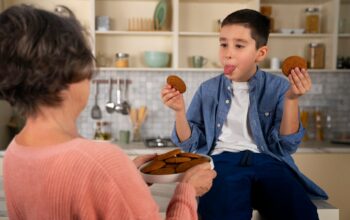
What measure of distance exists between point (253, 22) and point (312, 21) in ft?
6.25

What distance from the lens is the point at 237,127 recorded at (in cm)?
150

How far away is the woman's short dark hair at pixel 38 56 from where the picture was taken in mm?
663

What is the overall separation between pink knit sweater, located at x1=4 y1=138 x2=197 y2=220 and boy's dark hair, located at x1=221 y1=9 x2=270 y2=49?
0.89 m

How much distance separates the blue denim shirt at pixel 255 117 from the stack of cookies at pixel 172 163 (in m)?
0.36

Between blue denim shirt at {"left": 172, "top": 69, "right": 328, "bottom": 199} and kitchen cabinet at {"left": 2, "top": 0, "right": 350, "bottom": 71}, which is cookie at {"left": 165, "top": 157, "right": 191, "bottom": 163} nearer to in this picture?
blue denim shirt at {"left": 172, "top": 69, "right": 328, "bottom": 199}

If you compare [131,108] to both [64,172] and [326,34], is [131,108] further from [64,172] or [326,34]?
[64,172]

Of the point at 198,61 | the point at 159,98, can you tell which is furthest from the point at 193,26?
the point at 159,98

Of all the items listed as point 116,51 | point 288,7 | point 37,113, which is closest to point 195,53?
point 116,51

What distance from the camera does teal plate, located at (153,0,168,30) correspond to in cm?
305

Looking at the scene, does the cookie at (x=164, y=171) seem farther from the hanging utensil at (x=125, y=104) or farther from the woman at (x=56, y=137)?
the hanging utensil at (x=125, y=104)

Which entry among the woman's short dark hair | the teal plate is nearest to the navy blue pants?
the woman's short dark hair

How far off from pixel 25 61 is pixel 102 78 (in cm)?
259

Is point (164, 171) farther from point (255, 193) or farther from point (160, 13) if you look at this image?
point (160, 13)

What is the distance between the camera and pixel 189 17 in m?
3.27
